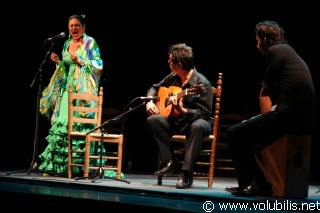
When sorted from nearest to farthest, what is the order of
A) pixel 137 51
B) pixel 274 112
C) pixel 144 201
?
1. pixel 144 201
2. pixel 274 112
3. pixel 137 51

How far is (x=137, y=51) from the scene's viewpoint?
8.16 metres

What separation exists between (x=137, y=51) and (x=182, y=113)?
3.53 meters

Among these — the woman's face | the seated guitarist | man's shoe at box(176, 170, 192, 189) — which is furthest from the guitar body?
the woman's face

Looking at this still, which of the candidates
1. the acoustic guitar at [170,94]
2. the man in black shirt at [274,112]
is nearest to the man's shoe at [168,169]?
the acoustic guitar at [170,94]

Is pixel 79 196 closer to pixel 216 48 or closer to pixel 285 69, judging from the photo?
pixel 285 69

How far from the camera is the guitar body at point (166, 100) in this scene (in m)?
4.90

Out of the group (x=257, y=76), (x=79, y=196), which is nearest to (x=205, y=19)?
(x=257, y=76)

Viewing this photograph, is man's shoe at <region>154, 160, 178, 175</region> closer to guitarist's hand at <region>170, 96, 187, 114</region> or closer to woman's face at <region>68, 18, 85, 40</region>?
guitarist's hand at <region>170, 96, 187, 114</region>

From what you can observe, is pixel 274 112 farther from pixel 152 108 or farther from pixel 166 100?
pixel 152 108

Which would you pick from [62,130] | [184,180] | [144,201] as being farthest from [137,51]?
[144,201]

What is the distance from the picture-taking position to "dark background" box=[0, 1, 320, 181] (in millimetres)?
7664

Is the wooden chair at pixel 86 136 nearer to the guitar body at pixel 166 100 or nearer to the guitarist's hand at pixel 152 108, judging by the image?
the guitarist's hand at pixel 152 108

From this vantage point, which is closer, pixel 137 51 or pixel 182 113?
pixel 182 113

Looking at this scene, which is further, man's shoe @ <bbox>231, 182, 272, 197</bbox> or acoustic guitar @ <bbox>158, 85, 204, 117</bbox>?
acoustic guitar @ <bbox>158, 85, 204, 117</bbox>
